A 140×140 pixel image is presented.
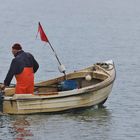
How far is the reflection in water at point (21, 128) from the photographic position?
19.4m

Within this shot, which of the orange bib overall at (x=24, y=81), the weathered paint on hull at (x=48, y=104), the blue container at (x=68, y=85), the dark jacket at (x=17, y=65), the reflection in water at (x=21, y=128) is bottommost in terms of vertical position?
the reflection in water at (x=21, y=128)

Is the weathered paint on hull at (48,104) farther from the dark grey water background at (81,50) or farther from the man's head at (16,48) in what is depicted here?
the man's head at (16,48)

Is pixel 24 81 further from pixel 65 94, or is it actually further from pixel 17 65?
pixel 65 94

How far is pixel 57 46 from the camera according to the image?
137ft

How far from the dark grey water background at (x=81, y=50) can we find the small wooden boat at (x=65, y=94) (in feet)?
0.78

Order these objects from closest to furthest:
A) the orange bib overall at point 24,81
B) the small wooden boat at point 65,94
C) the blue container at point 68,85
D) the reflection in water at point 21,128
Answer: the reflection in water at point 21,128, the small wooden boat at point 65,94, the orange bib overall at point 24,81, the blue container at point 68,85

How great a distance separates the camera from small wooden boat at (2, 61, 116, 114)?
2111 cm

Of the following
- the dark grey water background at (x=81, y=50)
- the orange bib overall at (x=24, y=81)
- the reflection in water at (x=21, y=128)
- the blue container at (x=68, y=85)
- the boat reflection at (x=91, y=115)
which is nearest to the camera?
Result: the reflection in water at (x=21, y=128)

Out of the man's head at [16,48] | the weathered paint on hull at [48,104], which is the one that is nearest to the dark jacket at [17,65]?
the man's head at [16,48]

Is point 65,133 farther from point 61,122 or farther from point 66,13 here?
point 66,13

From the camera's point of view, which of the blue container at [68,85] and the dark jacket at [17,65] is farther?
the blue container at [68,85]

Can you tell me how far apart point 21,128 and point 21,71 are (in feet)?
5.31

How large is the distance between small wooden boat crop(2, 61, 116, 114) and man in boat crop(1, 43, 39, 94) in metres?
0.32

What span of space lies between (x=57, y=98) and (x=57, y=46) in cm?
2052
